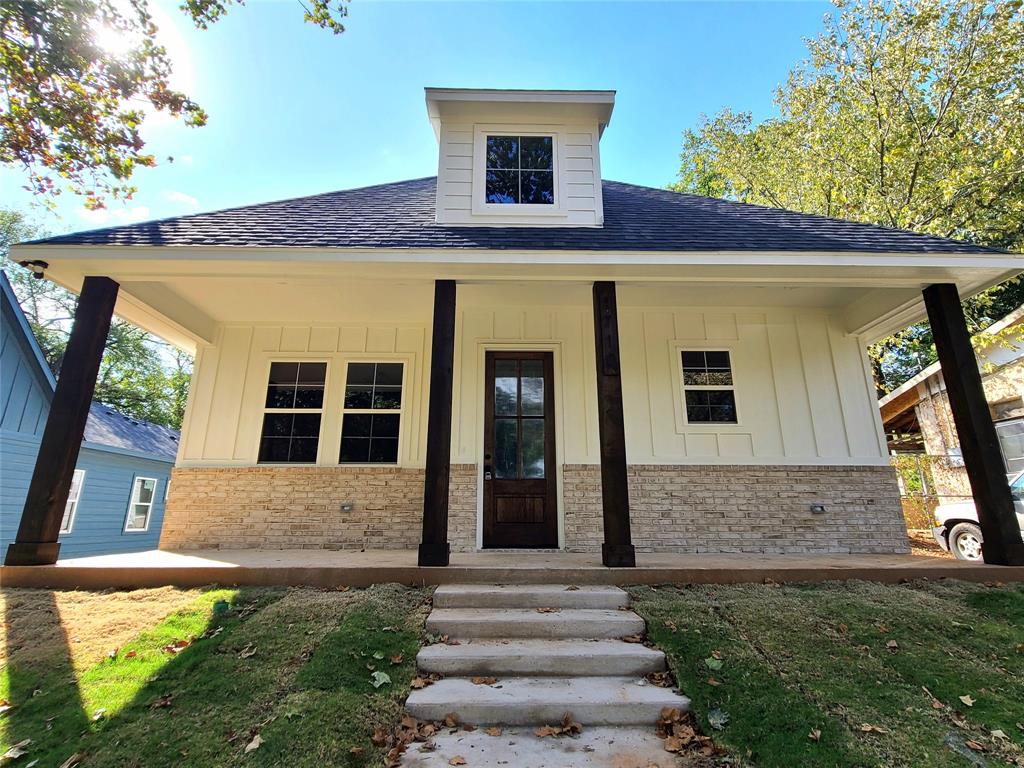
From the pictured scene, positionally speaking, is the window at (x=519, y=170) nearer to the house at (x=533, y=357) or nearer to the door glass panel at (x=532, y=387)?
the house at (x=533, y=357)

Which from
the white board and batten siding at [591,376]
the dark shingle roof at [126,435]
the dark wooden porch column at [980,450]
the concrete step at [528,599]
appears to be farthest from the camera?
the dark shingle roof at [126,435]

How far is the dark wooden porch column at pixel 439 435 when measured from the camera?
4.24m

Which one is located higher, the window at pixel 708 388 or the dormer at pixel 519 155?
the dormer at pixel 519 155

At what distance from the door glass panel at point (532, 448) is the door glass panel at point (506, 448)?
10 cm

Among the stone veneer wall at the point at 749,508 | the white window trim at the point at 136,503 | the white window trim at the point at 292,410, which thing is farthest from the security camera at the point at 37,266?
the white window trim at the point at 136,503

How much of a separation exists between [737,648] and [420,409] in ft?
15.2

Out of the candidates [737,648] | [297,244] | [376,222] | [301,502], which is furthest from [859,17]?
[301,502]

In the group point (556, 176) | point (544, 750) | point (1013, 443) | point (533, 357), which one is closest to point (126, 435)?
point (533, 357)

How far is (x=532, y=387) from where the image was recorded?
6375mm

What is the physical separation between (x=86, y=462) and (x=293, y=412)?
666cm

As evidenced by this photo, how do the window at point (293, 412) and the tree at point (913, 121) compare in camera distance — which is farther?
the tree at point (913, 121)

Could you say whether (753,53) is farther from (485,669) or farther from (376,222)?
(485,669)

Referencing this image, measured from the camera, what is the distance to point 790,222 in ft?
19.9

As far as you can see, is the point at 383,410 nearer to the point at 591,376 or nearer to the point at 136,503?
the point at 591,376
